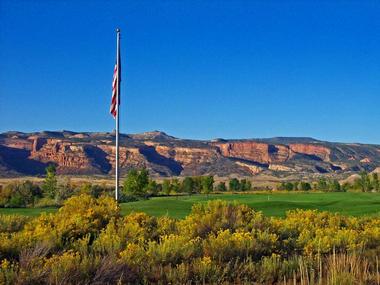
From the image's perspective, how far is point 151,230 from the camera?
1294cm

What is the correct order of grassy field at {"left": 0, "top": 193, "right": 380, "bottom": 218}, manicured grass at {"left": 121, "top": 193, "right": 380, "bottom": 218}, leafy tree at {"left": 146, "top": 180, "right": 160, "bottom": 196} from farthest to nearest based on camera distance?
1. leafy tree at {"left": 146, "top": 180, "right": 160, "bottom": 196}
2. manicured grass at {"left": 121, "top": 193, "right": 380, "bottom": 218}
3. grassy field at {"left": 0, "top": 193, "right": 380, "bottom": 218}

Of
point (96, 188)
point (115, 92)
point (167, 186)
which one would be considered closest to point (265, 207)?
point (115, 92)

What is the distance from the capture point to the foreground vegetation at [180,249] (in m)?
9.16

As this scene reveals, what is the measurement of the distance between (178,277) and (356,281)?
2.82 meters

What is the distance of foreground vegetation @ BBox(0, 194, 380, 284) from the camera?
9156 millimetres

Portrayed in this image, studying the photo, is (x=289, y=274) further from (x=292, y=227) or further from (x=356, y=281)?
(x=292, y=227)

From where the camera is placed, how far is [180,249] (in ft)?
35.4

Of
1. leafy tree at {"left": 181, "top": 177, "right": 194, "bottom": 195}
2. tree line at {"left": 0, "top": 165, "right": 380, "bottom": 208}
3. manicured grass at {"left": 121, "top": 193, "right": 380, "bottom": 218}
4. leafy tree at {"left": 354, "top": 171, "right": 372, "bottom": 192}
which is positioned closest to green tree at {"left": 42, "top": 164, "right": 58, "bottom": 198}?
tree line at {"left": 0, "top": 165, "right": 380, "bottom": 208}

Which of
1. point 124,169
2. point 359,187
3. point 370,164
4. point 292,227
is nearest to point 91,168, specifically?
point 124,169

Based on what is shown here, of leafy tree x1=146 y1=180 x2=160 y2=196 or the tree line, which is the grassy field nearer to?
the tree line

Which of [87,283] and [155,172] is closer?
[87,283]

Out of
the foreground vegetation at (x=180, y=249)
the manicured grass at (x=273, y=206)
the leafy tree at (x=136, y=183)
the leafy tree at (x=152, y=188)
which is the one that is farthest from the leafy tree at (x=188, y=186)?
the foreground vegetation at (x=180, y=249)

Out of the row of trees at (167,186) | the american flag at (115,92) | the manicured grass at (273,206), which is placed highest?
the american flag at (115,92)

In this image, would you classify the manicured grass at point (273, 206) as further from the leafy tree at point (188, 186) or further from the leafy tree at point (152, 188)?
the leafy tree at point (188, 186)
